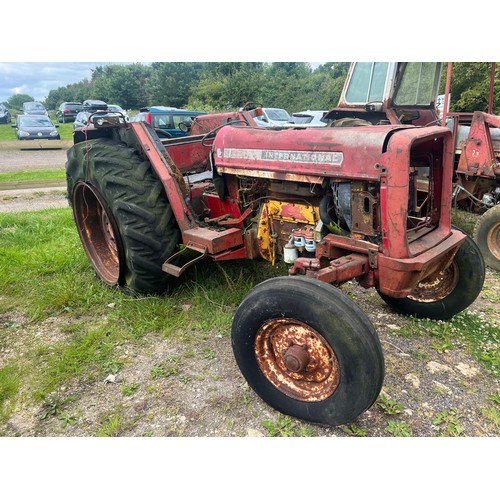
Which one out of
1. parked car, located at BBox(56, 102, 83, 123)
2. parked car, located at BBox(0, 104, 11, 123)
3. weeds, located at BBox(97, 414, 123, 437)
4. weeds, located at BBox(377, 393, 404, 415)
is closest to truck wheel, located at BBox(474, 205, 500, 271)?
weeds, located at BBox(377, 393, 404, 415)

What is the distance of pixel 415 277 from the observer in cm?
241

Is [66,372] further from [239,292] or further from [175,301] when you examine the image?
[239,292]

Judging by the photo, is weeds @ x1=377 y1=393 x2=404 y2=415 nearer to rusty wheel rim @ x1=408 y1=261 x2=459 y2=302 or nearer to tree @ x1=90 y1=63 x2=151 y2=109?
rusty wheel rim @ x1=408 y1=261 x2=459 y2=302

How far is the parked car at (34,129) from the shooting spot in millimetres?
17297

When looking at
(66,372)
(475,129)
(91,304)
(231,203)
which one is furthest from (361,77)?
(66,372)

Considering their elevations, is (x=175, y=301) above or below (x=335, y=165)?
below

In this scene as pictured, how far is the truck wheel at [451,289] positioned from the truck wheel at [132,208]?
6.25 ft

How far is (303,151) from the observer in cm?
268

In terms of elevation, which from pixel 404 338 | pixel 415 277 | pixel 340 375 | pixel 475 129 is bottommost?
pixel 404 338

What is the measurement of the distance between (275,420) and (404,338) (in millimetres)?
1314

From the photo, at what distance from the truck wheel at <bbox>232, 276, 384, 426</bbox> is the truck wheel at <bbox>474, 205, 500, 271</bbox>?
3314mm

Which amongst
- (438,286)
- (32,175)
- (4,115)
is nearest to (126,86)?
(4,115)

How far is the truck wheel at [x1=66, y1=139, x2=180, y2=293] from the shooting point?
320 centimetres

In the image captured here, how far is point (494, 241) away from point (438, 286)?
6.13 feet
